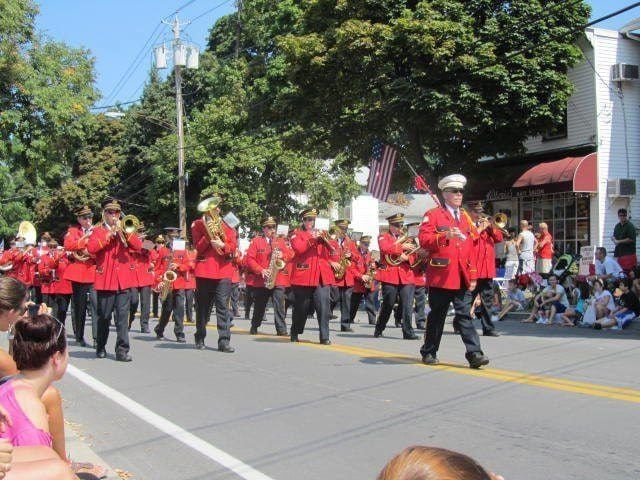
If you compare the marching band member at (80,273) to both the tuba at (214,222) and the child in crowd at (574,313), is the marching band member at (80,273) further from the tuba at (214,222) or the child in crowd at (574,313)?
the child in crowd at (574,313)

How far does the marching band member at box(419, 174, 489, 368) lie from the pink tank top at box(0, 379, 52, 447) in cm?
640

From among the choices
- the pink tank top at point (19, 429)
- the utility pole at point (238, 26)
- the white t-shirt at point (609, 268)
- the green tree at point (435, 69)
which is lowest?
the pink tank top at point (19, 429)

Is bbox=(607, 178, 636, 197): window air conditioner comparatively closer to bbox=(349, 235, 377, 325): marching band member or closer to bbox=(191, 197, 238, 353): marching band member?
bbox=(349, 235, 377, 325): marching band member

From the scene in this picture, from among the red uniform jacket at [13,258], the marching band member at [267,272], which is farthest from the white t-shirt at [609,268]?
the red uniform jacket at [13,258]

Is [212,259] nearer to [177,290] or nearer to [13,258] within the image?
[177,290]

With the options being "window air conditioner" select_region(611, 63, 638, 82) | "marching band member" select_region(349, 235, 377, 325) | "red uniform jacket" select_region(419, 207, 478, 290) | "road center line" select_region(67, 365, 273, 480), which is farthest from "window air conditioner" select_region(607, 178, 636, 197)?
"road center line" select_region(67, 365, 273, 480)

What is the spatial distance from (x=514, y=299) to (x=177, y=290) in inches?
308

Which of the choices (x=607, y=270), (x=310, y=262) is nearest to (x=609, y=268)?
(x=607, y=270)

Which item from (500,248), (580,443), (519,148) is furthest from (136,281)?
(519,148)

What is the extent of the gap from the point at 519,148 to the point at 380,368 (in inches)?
711

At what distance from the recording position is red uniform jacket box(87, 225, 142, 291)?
11.2m

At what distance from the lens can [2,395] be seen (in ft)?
11.9

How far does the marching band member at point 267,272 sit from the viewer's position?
15000 millimetres

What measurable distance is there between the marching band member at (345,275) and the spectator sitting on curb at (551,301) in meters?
4.00
